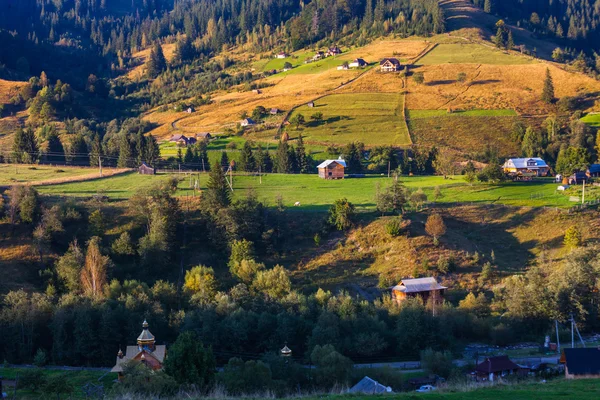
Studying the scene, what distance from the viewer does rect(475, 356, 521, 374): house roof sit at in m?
24.7

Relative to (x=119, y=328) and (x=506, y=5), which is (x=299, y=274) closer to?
(x=119, y=328)

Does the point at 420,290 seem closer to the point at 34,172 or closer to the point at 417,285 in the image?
the point at 417,285

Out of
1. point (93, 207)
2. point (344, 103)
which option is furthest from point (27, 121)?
point (93, 207)

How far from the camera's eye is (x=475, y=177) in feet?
160

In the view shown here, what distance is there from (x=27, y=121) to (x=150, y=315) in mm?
55031

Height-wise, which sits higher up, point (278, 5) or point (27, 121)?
point (278, 5)

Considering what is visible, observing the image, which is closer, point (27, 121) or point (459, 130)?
point (459, 130)

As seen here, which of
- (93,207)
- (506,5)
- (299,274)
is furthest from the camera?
(506,5)

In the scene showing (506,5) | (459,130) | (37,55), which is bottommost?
(459,130)

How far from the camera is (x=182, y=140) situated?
224ft

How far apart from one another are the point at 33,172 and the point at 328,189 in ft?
72.2

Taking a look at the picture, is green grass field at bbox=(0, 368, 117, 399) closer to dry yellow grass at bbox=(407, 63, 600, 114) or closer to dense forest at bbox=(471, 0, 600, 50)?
dry yellow grass at bbox=(407, 63, 600, 114)

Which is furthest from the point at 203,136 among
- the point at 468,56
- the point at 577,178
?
the point at 468,56

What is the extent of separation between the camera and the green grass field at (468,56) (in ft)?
283
